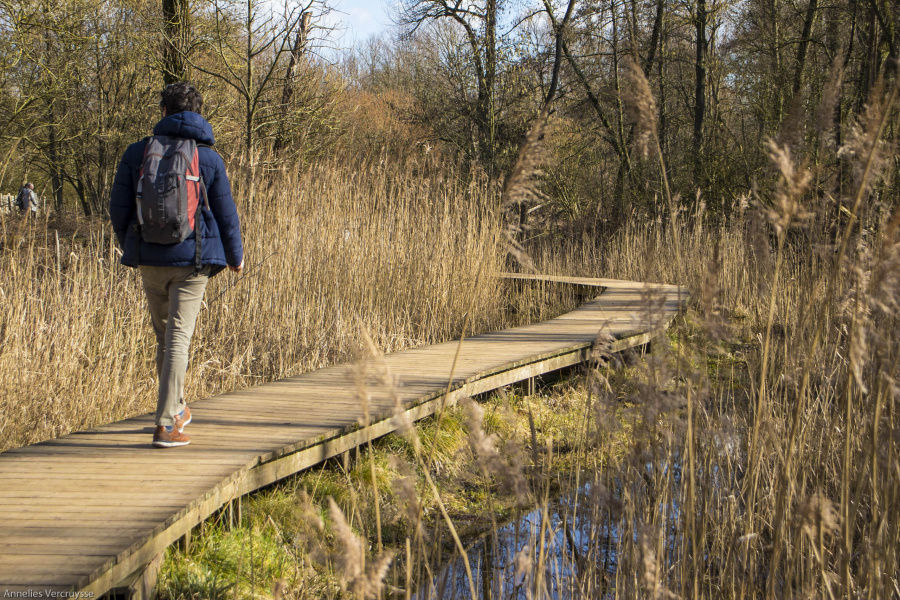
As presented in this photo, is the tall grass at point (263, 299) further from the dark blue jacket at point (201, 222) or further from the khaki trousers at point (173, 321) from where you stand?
the dark blue jacket at point (201, 222)

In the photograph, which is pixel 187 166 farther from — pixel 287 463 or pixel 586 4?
pixel 586 4

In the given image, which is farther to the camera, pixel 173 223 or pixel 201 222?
pixel 201 222

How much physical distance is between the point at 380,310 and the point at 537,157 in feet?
14.3

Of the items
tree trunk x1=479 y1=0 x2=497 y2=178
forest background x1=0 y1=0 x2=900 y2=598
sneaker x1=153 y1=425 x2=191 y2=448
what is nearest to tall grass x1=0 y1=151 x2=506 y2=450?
forest background x1=0 y1=0 x2=900 y2=598

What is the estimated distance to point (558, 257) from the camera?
1035 centimetres

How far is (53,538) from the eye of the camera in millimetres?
1857

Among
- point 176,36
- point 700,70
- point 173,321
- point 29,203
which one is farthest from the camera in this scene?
point 700,70

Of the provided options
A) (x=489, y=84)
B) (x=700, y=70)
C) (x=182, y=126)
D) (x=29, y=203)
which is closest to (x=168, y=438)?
(x=182, y=126)

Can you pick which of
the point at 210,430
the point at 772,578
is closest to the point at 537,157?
the point at 772,578

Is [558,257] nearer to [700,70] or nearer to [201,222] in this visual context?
[700,70]

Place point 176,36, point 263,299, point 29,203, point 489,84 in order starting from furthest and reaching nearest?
point 489,84 < point 176,36 < point 29,203 < point 263,299

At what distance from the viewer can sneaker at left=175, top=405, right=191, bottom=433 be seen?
2.63 m

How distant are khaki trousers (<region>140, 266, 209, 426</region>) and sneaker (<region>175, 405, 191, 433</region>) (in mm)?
21

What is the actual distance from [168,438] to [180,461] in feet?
0.57
